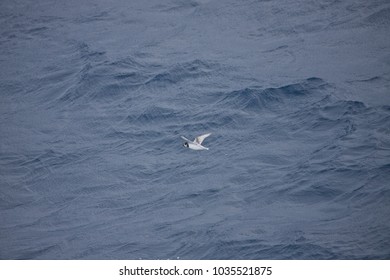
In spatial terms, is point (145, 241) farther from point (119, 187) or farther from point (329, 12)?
point (329, 12)

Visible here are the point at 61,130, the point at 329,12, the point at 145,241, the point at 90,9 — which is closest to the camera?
the point at 145,241

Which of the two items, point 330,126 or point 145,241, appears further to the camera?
point 330,126

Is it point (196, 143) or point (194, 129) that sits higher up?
point (194, 129)

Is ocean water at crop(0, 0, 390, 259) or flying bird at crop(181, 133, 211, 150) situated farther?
flying bird at crop(181, 133, 211, 150)

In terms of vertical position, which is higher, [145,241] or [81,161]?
[81,161]

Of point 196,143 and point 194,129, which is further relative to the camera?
point 194,129

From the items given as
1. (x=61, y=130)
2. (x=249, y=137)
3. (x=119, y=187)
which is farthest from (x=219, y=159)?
(x=61, y=130)

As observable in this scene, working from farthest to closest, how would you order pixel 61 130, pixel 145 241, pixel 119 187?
pixel 61 130
pixel 119 187
pixel 145 241

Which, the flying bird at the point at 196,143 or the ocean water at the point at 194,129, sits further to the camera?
the flying bird at the point at 196,143
